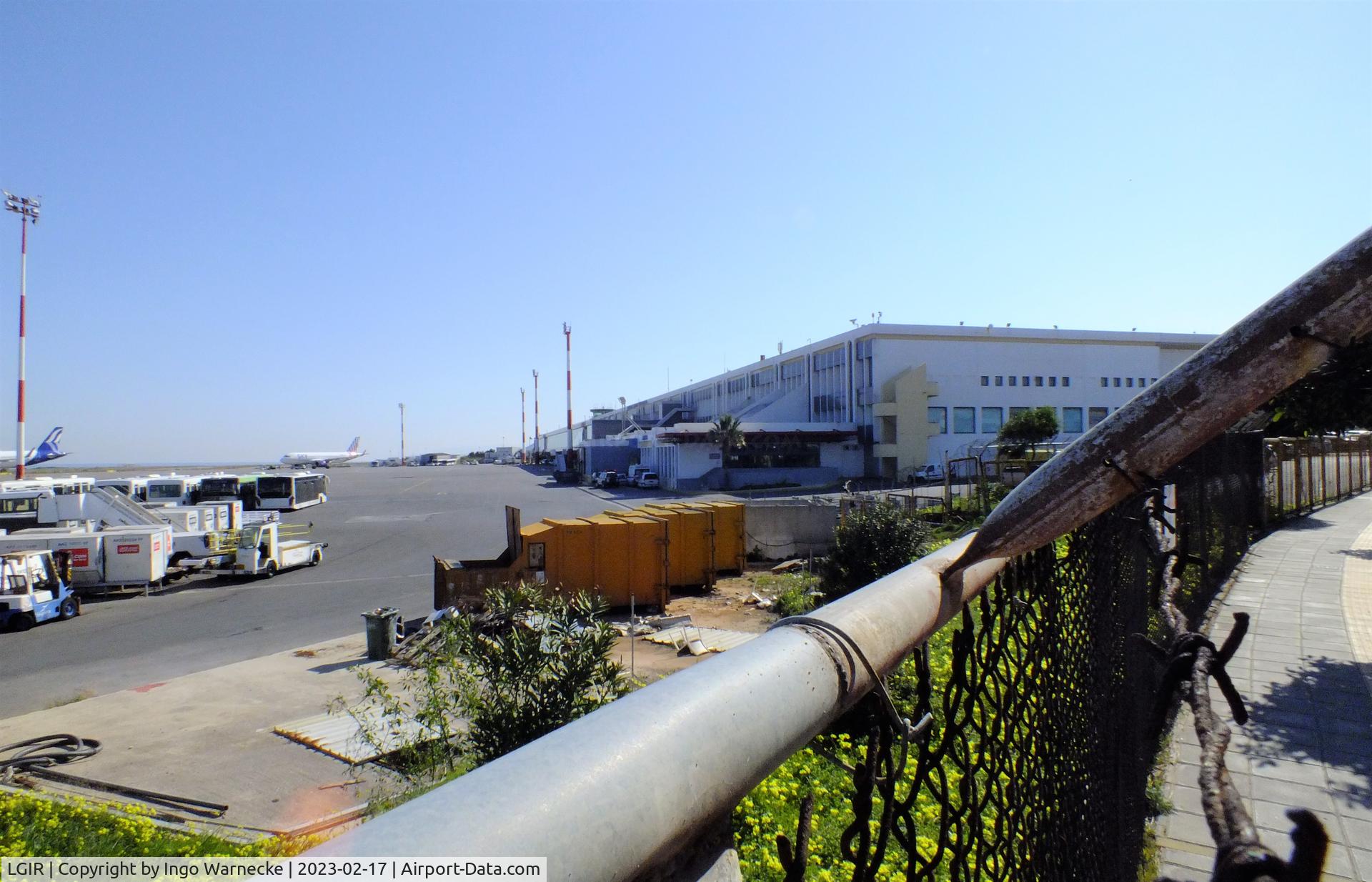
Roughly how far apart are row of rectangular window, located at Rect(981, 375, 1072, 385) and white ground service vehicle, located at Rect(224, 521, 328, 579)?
46.8 metres

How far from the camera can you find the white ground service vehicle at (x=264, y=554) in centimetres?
2138

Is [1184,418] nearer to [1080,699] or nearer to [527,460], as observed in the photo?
[1080,699]

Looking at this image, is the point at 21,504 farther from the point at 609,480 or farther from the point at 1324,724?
the point at 609,480

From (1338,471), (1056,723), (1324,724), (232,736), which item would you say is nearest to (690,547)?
(232,736)

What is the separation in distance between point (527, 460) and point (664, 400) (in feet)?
113

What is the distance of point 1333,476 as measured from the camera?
61.8 ft

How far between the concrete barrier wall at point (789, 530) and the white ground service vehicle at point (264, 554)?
44.6 ft

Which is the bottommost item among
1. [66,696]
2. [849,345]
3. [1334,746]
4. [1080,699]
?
[66,696]

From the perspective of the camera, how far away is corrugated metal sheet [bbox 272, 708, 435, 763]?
7.86 metres

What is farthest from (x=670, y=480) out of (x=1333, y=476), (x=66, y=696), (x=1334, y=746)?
(x=1334, y=746)

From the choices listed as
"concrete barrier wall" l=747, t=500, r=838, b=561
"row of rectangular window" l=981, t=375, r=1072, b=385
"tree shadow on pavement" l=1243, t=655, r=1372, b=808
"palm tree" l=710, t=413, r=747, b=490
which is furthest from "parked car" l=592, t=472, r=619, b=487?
"tree shadow on pavement" l=1243, t=655, r=1372, b=808

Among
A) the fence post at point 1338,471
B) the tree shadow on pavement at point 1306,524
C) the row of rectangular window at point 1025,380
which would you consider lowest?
the tree shadow on pavement at point 1306,524

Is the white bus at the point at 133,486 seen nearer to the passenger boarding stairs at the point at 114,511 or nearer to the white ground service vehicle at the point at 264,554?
the passenger boarding stairs at the point at 114,511

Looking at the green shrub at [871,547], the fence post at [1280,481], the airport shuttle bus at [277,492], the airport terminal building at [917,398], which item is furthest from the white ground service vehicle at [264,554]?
the airport terminal building at [917,398]
